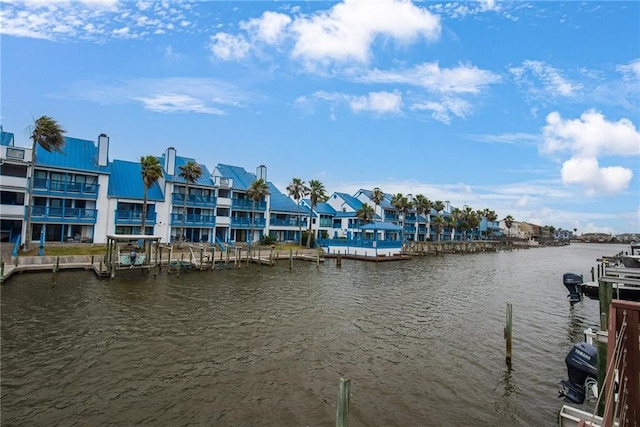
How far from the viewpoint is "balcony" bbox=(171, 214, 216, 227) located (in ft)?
168

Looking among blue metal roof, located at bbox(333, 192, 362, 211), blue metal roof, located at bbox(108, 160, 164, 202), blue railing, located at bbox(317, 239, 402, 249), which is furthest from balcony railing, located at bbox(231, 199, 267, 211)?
Answer: blue metal roof, located at bbox(333, 192, 362, 211)

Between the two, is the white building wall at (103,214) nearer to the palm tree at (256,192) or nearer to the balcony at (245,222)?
the balcony at (245,222)

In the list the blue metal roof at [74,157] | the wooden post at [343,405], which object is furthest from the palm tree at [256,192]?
the wooden post at [343,405]

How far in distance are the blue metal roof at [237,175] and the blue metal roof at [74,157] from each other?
18399 mm

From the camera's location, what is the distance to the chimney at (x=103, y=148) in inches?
1777

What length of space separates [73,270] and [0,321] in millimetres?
15950

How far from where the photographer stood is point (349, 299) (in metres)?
29.3

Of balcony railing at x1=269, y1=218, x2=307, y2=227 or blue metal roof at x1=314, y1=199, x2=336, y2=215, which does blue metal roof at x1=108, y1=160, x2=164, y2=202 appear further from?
blue metal roof at x1=314, y1=199, x2=336, y2=215

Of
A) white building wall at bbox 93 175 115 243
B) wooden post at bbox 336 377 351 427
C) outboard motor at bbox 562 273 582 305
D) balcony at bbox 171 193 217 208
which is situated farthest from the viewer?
balcony at bbox 171 193 217 208

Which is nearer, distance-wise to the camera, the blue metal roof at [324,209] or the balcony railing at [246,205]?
the balcony railing at [246,205]

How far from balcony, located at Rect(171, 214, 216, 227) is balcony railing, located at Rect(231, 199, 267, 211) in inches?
181

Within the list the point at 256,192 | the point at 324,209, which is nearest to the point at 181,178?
the point at 256,192

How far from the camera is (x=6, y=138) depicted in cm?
4175

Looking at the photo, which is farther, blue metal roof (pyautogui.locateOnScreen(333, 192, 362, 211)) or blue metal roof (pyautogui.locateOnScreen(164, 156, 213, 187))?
blue metal roof (pyautogui.locateOnScreen(333, 192, 362, 211))
